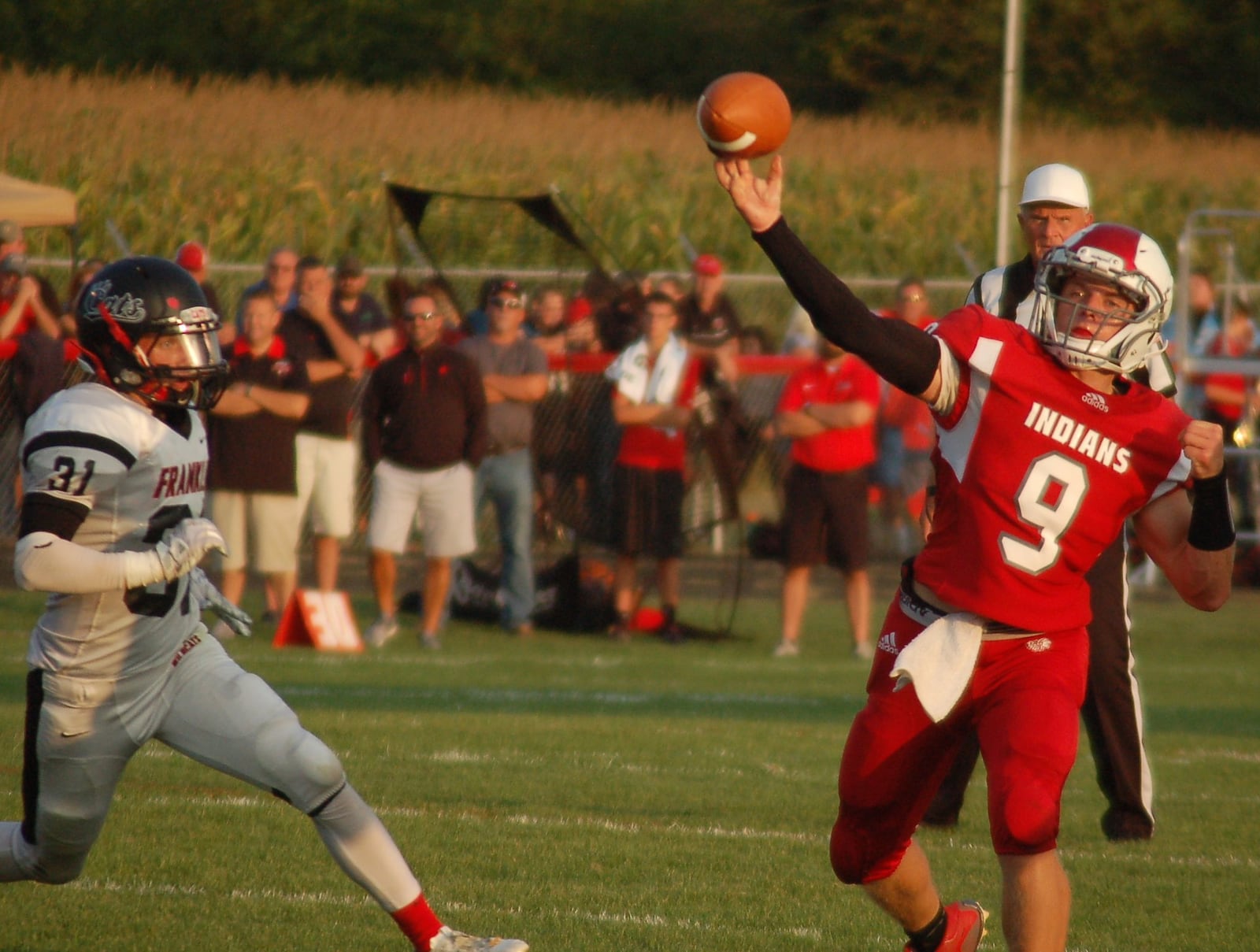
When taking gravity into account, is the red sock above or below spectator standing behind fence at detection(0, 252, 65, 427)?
above

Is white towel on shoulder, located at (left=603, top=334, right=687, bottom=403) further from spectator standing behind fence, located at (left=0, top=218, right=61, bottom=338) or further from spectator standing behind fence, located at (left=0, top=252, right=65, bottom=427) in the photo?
spectator standing behind fence, located at (left=0, top=218, right=61, bottom=338)

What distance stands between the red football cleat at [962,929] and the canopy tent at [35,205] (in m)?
11.1

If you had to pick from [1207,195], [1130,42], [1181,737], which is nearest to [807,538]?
[1181,737]

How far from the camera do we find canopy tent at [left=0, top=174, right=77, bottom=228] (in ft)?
45.4

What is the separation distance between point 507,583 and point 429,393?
1.44 metres

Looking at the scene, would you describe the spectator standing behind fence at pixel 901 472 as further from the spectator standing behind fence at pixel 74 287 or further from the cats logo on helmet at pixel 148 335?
the cats logo on helmet at pixel 148 335

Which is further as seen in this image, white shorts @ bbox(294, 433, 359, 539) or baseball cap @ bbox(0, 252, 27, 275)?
baseball cap @ bbox(0, 252, 27, 275)

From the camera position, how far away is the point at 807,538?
34.8 feet

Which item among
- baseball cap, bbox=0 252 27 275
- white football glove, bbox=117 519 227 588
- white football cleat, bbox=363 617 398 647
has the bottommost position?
white football cleat, bbox=363 617 398 647

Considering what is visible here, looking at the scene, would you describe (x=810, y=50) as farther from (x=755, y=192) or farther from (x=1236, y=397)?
(x=755, y=192)

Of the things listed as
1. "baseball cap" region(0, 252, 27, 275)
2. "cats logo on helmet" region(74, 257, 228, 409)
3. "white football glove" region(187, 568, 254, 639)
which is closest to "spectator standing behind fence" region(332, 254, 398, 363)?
"baseball cap" region(0, 252, 27, 275)

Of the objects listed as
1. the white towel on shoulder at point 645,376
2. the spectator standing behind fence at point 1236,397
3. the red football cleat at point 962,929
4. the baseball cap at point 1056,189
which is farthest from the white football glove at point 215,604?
→ the spectator standing behind fence at point 1236,397

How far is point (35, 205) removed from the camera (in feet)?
45.8

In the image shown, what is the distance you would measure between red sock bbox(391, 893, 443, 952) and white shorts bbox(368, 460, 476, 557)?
640 cm
